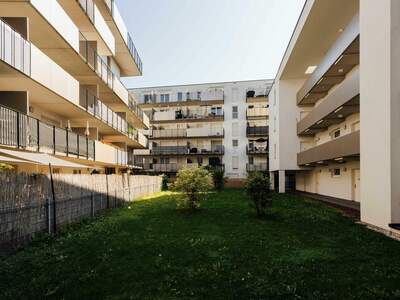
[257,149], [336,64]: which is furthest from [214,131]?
[336,64]

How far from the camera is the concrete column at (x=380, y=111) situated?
9.52m

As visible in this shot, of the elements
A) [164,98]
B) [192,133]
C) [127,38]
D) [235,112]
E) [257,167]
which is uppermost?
[127,38]

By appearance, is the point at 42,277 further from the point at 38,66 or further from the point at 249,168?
the point at 249,168

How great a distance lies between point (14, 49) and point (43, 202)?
5693 mm

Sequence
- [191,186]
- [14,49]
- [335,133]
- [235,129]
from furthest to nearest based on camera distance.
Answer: [235,129] → [335,133] → [191,186] → [14,49]

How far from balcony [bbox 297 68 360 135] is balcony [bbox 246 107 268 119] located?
1733 cm

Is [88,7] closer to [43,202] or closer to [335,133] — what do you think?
[43,202]

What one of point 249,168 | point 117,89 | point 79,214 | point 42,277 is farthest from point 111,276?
point 249,168

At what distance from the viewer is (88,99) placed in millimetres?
17781

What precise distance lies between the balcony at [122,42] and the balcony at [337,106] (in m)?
16.6

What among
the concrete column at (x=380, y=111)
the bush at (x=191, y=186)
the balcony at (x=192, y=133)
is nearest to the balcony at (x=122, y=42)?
the balcony at (x=192, y=133)

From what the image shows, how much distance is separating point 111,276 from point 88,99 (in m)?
14.2

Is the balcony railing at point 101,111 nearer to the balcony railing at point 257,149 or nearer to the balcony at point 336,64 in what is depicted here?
the balcony at point 336,64

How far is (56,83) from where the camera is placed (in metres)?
13.4
